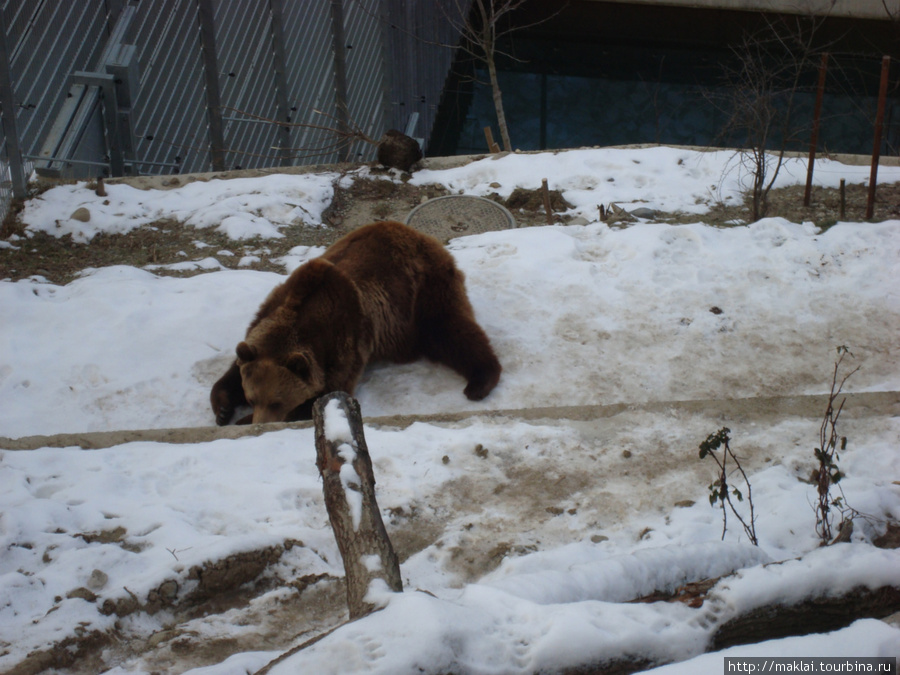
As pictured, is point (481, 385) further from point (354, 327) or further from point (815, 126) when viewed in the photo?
point (815, 126)

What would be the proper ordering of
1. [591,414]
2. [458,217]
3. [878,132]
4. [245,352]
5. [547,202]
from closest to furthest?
1. [591,414]
2. [245,352]
3. [878,132]
4. [547,202]
5. [458,217]

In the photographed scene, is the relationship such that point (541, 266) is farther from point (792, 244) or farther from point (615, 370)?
point (792, 244)

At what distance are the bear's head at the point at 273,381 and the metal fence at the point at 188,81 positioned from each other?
4.22 meters

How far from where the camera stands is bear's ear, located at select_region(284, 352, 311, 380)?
4980 millimetres

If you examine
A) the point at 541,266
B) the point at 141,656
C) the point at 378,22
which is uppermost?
the point at 378,22

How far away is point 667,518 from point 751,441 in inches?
34.5

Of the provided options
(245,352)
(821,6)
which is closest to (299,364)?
(245,352)

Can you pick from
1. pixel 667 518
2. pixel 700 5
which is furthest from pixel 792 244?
pixel 700 5

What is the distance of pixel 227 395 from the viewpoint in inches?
207

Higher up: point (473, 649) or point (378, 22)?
point (378, 22)

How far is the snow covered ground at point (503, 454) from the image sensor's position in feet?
7.88

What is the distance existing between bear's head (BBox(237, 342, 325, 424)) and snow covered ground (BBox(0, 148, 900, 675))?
549 mm

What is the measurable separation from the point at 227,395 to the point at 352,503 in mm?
2855

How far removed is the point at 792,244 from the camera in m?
6.98
